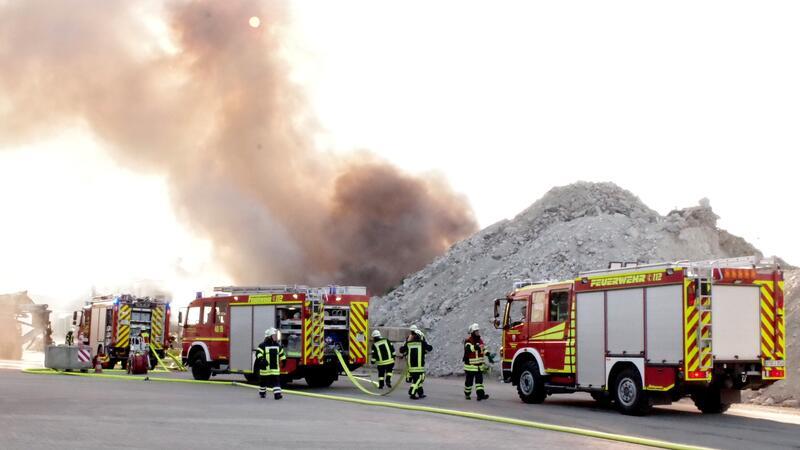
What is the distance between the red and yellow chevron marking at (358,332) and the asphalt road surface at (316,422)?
219 centimetres

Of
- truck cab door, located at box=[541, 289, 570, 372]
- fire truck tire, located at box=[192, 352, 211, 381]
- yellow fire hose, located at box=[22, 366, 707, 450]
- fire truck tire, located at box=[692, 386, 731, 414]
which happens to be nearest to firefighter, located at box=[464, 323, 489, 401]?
truck cab door, located at box=[541, 289, 570, 372]

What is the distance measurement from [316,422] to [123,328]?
2173 cm

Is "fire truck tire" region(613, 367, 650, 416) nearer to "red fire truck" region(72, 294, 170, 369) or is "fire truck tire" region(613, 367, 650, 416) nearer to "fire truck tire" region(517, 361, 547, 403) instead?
"fire truck tire" region(517, 361, 547, 403)

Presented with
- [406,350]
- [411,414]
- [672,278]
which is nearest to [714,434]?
[672,278]

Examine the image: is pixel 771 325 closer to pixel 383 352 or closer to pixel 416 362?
pixel 416 362

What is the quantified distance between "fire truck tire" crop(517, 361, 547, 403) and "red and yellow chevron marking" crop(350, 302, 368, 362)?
547cm

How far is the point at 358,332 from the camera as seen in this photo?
24.2 meters

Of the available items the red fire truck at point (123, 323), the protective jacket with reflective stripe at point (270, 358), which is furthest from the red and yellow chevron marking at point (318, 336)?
→ the red fire truck at point (123, 323)

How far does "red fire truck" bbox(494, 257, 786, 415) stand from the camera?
53.4 feet

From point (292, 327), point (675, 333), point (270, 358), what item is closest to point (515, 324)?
point (675, 333)

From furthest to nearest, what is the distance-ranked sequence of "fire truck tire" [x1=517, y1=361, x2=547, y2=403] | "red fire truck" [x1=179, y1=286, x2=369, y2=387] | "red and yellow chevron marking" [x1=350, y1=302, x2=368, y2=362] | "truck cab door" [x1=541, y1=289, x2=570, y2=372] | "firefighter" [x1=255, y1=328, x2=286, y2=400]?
"red and yellow chevron marking" [x1=350, y1=302, x2=368, y2=362]
"red fire truck" [x1=179, y1=286, x2=369, y2=387]
"firefighter" [x1=255, y1=328, x2=286, y2=400]
"fire truck tire" [x1=517, y1=361, x2=547, y2=403]
"truck cab door" [x1=541, y1=289, x2=570, y2=372]

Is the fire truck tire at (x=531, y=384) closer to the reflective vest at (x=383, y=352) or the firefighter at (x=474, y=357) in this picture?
the firefighter at (x=474, y=357)

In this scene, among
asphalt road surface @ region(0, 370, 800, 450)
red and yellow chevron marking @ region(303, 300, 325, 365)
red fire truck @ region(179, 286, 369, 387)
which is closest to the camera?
asphalt road surface @ region(0, 370, 800, 450)

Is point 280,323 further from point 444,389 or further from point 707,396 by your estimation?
point 707,396
